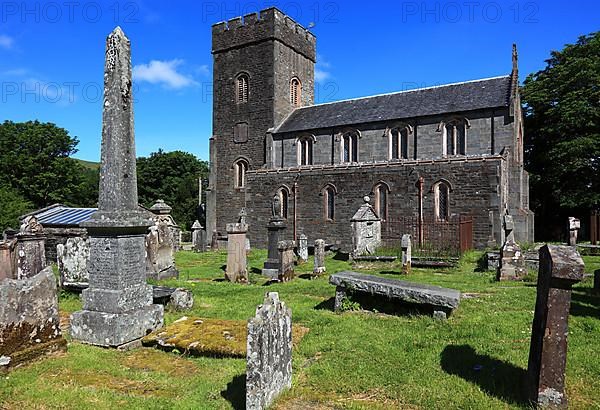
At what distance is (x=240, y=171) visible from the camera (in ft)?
112

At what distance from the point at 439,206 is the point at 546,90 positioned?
18.2 metres

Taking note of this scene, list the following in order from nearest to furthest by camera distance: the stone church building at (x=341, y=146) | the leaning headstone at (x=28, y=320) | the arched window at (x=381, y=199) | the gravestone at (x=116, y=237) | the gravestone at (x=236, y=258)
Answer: the leaning headstone at (x=28, y=320)
the gravestone at (x=116, y=237)
the gravestone at (x=236, y=258)
the stone church building at (x=341, y=146)
the arched window at (x=381, y=199)

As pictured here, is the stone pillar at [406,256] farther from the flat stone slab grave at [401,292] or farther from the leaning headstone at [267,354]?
the leaning headstone at [267,354]

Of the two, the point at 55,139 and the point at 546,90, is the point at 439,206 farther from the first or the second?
the point at 55,139

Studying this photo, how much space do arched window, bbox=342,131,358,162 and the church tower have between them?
5862 mm

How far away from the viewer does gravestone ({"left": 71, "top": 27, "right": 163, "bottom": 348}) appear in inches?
240

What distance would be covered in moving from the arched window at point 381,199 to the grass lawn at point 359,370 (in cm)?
1594

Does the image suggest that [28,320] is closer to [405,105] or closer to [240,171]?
[405,105]

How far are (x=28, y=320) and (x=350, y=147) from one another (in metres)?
25.8

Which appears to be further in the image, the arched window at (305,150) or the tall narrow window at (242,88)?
the tall narrow window at (242,88)

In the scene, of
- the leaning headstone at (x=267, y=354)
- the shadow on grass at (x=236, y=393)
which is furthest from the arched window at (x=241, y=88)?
the leaning headstone at (x=267, y=354)

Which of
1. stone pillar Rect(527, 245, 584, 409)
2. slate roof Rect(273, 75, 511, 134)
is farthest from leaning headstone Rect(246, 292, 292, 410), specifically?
slate roof Rect(273, 75, 511, 134)

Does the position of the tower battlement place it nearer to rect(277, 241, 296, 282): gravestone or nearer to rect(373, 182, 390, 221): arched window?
rect(373, 182, 390, 221): arched window

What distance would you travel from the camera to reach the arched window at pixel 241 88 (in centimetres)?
3409
